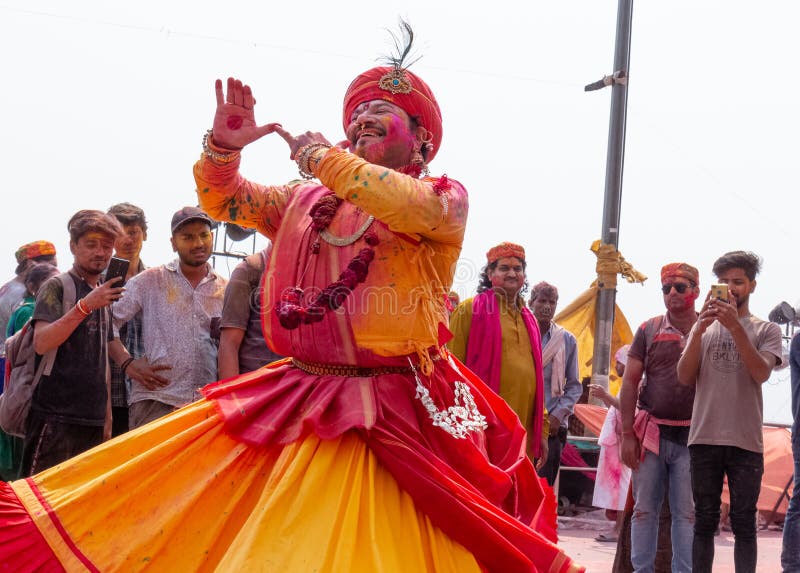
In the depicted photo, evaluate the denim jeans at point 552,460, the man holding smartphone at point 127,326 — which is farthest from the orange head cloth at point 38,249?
the denim jeans at point 552,460

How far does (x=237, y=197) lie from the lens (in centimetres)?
390

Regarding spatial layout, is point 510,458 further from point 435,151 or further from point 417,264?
point 435,151

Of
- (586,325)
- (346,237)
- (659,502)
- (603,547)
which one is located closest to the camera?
(346,237)

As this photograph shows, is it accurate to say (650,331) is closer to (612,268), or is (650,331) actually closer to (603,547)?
(603,547)

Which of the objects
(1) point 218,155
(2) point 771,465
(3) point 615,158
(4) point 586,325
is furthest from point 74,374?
(4) point 586,325

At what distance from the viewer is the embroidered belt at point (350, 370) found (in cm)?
354

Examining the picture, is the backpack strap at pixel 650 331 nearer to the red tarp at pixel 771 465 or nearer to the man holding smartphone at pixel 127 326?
the man holding smartphone at pixel 127 326

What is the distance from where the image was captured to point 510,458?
381cm

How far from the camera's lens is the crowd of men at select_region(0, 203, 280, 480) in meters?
5.44

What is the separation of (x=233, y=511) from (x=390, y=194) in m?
1.16

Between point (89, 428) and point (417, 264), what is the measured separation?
9.02 ft

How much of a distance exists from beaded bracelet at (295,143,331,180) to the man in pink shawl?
3590mm

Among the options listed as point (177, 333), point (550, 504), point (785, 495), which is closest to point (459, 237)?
point (550, 504)

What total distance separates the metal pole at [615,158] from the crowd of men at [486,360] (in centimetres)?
354
